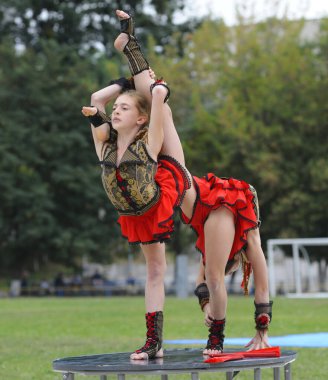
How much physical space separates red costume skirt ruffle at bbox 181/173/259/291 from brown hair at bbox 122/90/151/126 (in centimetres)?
51

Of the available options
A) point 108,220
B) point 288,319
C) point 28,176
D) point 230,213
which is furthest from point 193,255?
point 230,213

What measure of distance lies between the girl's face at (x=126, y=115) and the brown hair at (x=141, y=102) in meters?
0.02

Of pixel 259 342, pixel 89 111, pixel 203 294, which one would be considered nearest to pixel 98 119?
pixel 89 111

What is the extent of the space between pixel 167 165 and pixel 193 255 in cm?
4596

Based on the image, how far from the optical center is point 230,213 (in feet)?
19.7

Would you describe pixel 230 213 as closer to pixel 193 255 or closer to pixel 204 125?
pixel 204 125

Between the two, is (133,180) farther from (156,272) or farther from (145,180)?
(156,272)

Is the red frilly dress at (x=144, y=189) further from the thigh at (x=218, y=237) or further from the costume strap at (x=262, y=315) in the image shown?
the costume strap at (x=262, y=315)

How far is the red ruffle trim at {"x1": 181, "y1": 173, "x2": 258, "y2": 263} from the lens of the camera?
598 cm

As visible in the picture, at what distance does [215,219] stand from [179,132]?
34245 mm

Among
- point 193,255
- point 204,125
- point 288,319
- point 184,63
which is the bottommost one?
point 288,319

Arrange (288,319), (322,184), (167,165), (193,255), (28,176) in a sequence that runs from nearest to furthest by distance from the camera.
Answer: (167,165) < (288,319) < (322,184) < (28,176) < (193,255)

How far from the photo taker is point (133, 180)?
568 centimetres

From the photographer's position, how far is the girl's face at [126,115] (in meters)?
5.89
